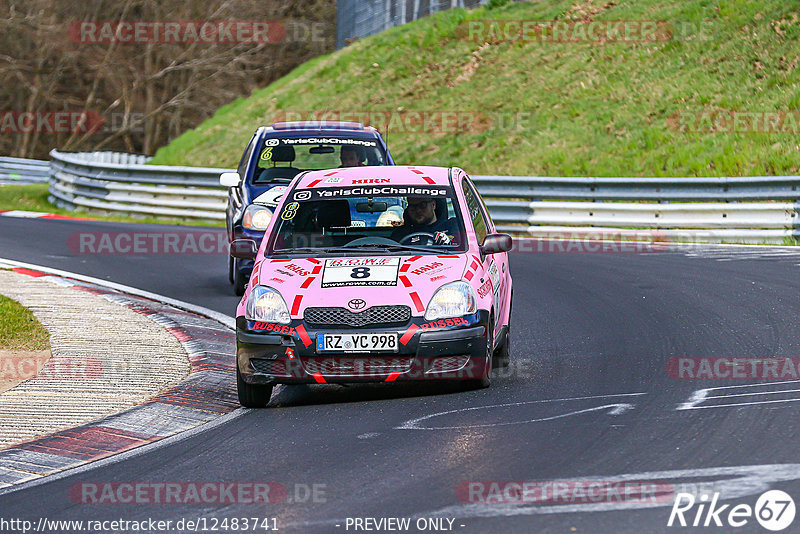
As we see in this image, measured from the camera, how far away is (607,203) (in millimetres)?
20422

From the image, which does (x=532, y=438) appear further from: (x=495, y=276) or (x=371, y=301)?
(x=495, y=276)

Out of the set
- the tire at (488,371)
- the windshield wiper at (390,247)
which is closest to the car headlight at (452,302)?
the tire at (488,371)

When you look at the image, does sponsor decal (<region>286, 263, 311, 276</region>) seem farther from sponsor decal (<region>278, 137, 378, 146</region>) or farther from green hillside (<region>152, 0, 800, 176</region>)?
green hillside (<region>152, 0, 800, 176</region>)

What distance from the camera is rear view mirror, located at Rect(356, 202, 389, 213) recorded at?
31.2 ft

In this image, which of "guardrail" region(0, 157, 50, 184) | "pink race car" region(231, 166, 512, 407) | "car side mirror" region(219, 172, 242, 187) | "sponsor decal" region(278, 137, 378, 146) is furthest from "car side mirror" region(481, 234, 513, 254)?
"guardrail" region(0, 157, 50, 184)

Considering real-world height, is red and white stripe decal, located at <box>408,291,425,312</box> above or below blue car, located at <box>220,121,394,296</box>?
below

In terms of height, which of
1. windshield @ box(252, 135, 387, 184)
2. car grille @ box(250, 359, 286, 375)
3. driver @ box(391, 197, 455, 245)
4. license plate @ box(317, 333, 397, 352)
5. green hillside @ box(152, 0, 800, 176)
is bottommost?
car grille @ box(250, 359, 286, 375)

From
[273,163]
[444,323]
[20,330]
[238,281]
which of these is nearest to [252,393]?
[444,323]

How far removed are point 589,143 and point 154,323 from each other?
15.6 metres

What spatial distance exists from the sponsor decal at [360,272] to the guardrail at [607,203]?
1132 centimetres

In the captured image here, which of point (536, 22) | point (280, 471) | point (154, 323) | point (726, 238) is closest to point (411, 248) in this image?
point (280, 471)

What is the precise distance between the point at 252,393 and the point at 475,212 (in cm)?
245

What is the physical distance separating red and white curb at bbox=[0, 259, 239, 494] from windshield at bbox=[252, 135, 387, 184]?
9.03 feet

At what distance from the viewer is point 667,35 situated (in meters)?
28.9
